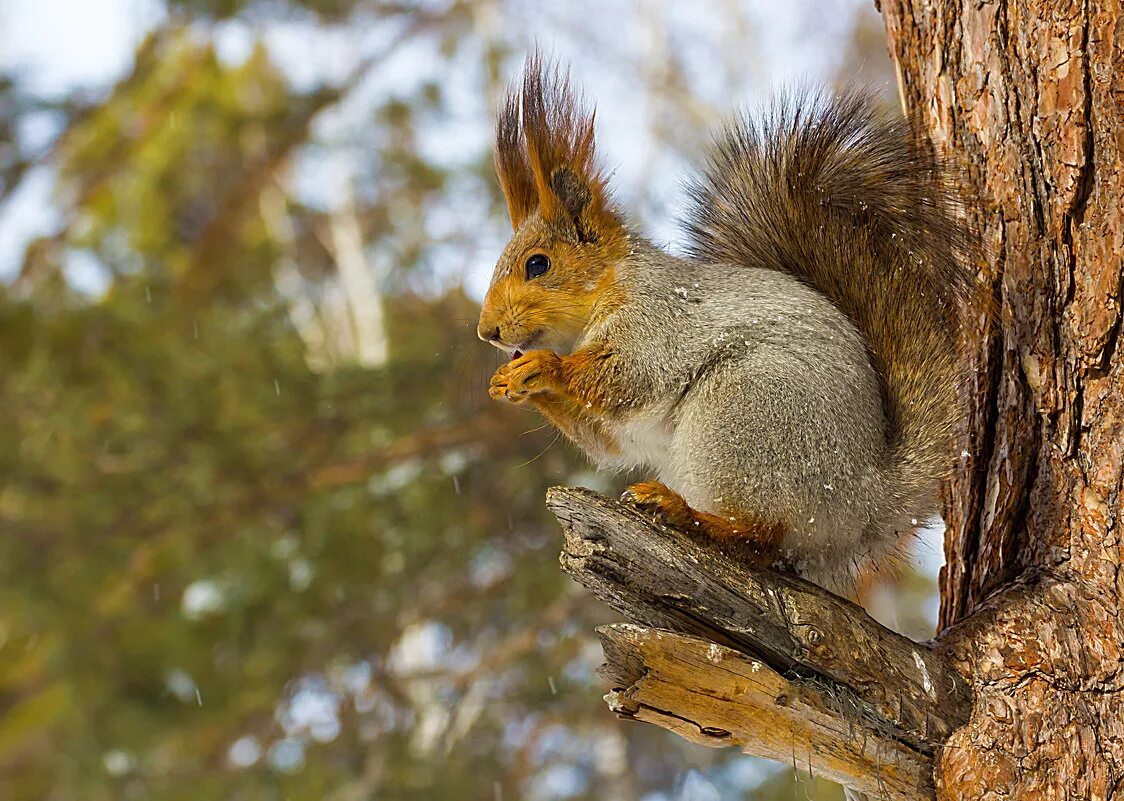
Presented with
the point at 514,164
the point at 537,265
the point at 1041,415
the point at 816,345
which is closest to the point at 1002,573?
the point at 1041,415

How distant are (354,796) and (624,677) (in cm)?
267

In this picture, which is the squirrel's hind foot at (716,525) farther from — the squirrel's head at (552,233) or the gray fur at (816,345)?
the squirrel's head at (552,233)

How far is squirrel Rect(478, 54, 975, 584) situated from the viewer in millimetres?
1310

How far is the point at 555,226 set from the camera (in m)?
1.62

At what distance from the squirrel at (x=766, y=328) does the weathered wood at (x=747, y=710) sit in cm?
17

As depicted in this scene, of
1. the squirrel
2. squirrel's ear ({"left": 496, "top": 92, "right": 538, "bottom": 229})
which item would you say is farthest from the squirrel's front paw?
squirrel's ear ({"left": 496, "top": 92, "right": 538, "bottom": 229})

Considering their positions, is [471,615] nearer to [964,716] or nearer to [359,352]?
[964,716]

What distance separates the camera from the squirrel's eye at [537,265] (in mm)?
1588

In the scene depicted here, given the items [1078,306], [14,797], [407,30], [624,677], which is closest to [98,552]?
[14,797]

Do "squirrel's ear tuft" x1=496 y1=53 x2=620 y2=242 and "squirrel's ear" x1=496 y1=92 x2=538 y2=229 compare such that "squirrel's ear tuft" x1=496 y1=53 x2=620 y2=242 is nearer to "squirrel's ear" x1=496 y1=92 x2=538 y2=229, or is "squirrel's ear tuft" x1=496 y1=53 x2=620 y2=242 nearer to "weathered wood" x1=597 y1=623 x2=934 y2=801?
"squirrel's ear" x1=496 y1=92 x2=538 y2=229

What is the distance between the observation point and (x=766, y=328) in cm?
137

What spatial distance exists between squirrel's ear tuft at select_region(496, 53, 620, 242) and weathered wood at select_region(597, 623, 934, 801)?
69cm

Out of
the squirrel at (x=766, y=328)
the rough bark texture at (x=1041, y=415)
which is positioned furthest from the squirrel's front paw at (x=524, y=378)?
the rough bark texture at (x=1041, y=415)

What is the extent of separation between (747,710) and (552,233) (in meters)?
0.75
